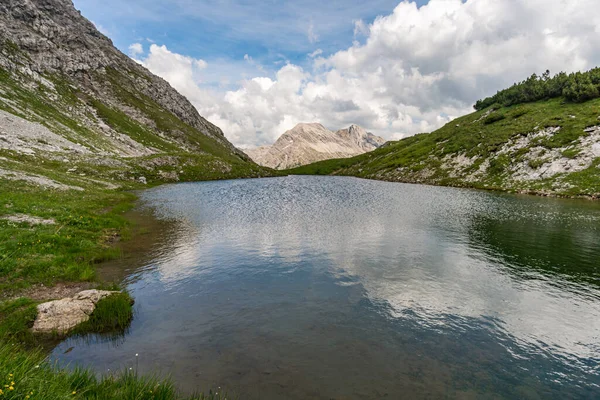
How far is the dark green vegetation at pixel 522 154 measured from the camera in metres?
82.4

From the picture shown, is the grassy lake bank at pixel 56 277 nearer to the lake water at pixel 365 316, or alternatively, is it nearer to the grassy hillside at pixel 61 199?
the grassy hillside at pixel 61 199

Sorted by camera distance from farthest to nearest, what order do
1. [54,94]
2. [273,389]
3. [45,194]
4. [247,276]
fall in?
1. [54,94]
2. [45,194]
3. [247,276]
4. [273,389]

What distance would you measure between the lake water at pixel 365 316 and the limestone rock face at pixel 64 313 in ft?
4.88

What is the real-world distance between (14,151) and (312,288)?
82.7 meters

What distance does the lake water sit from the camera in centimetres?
1288

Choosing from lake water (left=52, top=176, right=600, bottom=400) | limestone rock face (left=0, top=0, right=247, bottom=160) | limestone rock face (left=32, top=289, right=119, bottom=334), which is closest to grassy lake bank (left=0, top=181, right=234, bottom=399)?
limestone rock face (left=32, top=289, right=119, bottom=334)

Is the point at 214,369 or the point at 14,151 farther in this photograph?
the point at 14,151

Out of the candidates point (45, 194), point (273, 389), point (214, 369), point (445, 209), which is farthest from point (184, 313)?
point (445, 209)

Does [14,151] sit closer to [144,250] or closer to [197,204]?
[197,204]

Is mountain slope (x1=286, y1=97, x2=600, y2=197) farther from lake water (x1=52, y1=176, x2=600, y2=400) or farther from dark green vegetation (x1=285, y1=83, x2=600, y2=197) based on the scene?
lake water (x1=52, y1=176, x2=600, y2=400)

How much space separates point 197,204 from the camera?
59.8 metres

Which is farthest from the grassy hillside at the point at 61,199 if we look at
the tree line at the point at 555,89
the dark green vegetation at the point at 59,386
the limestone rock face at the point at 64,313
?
the tree line at the point at 555,89

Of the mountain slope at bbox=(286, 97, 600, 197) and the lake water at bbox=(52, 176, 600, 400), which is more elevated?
the mountain slope at bbox=(286, 97, 600, 197)

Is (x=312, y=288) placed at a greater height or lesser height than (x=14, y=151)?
lesser
